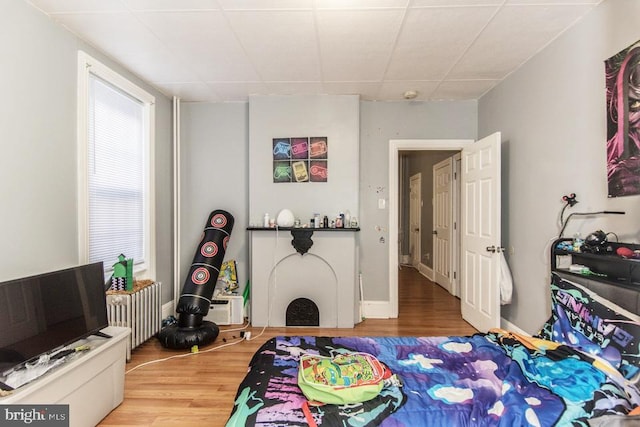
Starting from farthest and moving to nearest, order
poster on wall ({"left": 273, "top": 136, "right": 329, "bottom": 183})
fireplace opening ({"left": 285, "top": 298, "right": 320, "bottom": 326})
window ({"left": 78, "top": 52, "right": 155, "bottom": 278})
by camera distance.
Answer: poster on wall ({"left": 273, "top": 136, "right": 329, "bottom": 183}) < fireplace opening ({"left": 285, "top": 298, "right": 320, "bottom": 326}) < window ({"left": 78, "top": 52, "right": 155, "bottom": 278})

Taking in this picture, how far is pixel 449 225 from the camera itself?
5281 mm

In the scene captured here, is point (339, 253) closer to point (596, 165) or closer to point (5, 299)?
point (596, 165)

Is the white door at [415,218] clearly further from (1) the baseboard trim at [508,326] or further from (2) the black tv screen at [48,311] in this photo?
(2) the black tv screen at [48,311]

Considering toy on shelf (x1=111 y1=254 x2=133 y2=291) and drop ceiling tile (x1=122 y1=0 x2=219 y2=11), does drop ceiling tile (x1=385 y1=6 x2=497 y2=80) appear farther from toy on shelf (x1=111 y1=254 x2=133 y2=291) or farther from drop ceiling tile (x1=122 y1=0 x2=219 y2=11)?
toy on shelf (x1=111 y1=254 x2=133 y2=291)

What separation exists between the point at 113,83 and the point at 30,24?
787 mm

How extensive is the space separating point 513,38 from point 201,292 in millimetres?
3608

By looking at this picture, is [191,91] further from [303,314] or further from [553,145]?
[553,145]

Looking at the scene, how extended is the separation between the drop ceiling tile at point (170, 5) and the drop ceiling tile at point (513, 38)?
1998mm

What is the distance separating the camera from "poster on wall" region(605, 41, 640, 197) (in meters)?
1.84

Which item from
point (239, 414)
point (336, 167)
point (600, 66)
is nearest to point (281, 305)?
point (336, 167)

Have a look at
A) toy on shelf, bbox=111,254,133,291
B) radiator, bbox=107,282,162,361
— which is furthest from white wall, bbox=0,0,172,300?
radiator, bbox=107,282,162,361

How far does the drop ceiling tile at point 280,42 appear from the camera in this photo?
89.1 inches

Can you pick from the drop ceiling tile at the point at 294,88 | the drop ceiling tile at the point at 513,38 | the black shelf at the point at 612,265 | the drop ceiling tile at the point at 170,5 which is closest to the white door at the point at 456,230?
the drop ceiling tile at the point at 513,38

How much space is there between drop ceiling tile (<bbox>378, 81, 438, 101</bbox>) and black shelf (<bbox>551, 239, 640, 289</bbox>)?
7.11 ft
